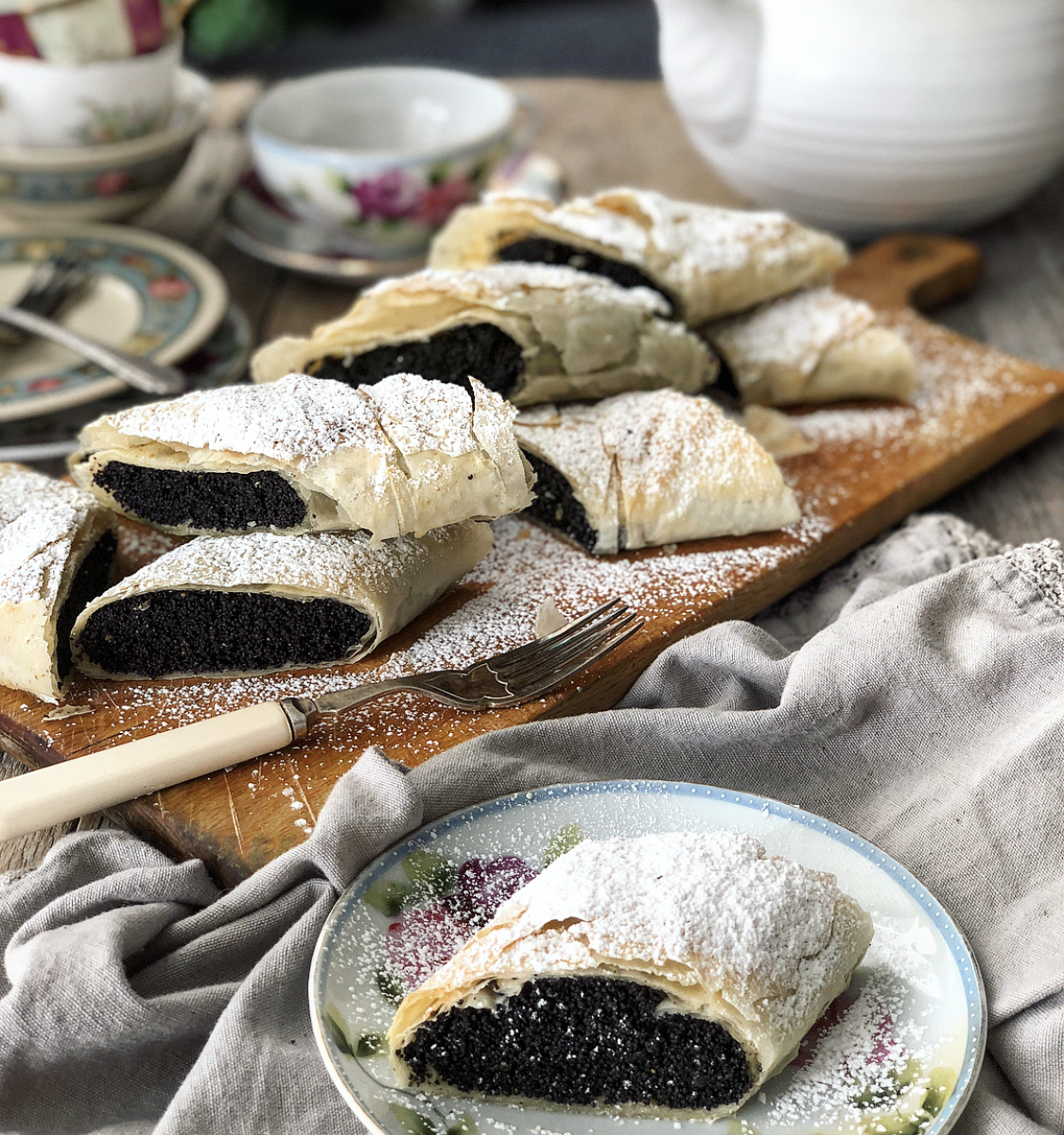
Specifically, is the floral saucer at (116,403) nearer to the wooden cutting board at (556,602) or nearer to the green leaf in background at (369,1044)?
the wooden cutting board at (556,602)

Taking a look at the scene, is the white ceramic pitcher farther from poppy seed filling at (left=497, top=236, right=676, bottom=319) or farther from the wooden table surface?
poppy seed filling at (left=497, top=236, right=676, bottom=319)

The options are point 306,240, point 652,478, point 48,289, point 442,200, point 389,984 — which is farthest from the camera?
point 306,240

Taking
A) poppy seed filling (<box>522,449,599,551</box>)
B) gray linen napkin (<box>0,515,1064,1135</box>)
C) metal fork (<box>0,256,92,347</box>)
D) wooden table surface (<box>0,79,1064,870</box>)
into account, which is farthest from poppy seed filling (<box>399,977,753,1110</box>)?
metal fork (<box>0,256,92,347</box>)

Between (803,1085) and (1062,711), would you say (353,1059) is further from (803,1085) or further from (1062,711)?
(1062,711)

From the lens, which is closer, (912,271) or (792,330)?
(792,330)

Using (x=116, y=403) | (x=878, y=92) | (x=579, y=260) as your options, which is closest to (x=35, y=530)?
(x=116, y=403)

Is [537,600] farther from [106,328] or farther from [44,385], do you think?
[106,328]

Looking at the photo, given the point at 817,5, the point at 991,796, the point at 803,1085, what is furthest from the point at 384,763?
the point at 817,5

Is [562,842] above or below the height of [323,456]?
A: below
